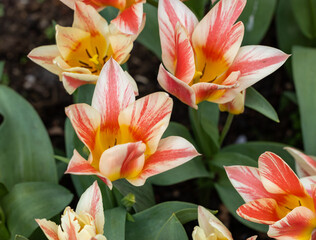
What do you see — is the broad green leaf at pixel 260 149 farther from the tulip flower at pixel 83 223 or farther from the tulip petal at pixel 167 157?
the tulip flower at pixel 83 223

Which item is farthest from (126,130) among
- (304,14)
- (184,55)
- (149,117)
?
(304,14)

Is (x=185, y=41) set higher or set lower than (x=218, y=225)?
higher

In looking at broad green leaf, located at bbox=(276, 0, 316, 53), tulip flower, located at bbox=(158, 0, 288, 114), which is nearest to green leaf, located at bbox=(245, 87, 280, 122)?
tulip flower, located at bbox=(158, 0, 288, 114)

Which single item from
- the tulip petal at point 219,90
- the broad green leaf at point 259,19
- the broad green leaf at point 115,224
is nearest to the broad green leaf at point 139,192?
the broad green leaf at point 115,224

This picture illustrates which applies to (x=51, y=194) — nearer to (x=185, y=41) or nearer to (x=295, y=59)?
(x=185, y=41)

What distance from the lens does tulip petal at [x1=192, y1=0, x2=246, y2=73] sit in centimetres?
89

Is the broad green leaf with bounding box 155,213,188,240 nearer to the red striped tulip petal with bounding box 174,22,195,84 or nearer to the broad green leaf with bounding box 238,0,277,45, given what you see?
the red striped tulip petal with bounding box 174,22,195,84

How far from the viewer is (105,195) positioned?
1.09 metres

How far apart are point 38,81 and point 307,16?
1014 mm

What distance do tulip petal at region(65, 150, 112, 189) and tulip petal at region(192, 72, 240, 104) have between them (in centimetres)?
23

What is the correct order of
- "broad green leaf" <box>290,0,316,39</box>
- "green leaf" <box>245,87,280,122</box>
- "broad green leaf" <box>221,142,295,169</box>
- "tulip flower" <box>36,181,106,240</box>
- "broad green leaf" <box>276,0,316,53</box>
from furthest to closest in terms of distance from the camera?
"broad green leaf" <box>276,0,316,53</box>, "broad green leaf" <box>290,0,316,39</box>, "broad green leaf" <box>221,142,295,169</box>, "green leaf" <box>245,87,280,122</box>, "tulip flower" <box>36,181,106,240</box>

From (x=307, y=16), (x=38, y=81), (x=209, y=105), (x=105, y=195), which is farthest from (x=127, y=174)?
(x=38, y=81)

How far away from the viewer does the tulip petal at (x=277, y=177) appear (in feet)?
2.58

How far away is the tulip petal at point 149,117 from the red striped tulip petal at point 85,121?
5 cm
